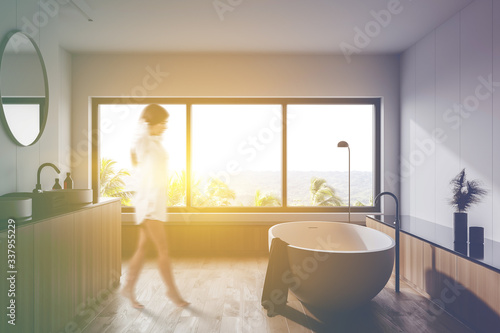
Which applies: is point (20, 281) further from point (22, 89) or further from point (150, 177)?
point (22, 89)

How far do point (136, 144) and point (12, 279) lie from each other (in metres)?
1.16

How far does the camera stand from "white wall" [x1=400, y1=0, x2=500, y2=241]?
8.00ft

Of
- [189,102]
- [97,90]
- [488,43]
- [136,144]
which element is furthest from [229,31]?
[488,43]

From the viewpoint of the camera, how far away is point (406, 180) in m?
3.74

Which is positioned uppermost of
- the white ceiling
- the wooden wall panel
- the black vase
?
the white ceiling

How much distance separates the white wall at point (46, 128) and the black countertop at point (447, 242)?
Result: 3.06 m

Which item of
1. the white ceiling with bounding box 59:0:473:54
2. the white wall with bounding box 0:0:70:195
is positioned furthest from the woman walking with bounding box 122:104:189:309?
the white ceiling with bounding box 59:0:473:54

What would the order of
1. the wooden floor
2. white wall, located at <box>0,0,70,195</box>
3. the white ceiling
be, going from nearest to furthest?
white wall, located at <box>0,0,70,195</box> < the wooden floor < the white ceiling

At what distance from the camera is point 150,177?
7.53 ft

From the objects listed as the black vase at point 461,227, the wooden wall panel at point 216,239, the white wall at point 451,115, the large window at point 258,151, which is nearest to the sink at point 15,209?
the wooden wall panel at point 216,239

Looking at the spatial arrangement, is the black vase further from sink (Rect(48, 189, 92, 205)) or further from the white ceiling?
sink (Rect(48, 189, 92, 205))

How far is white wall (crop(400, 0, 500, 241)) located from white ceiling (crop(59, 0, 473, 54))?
251 millimetres

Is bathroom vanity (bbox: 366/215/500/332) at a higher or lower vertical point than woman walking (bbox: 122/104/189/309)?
lower

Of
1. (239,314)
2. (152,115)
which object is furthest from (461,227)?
(152,115)
